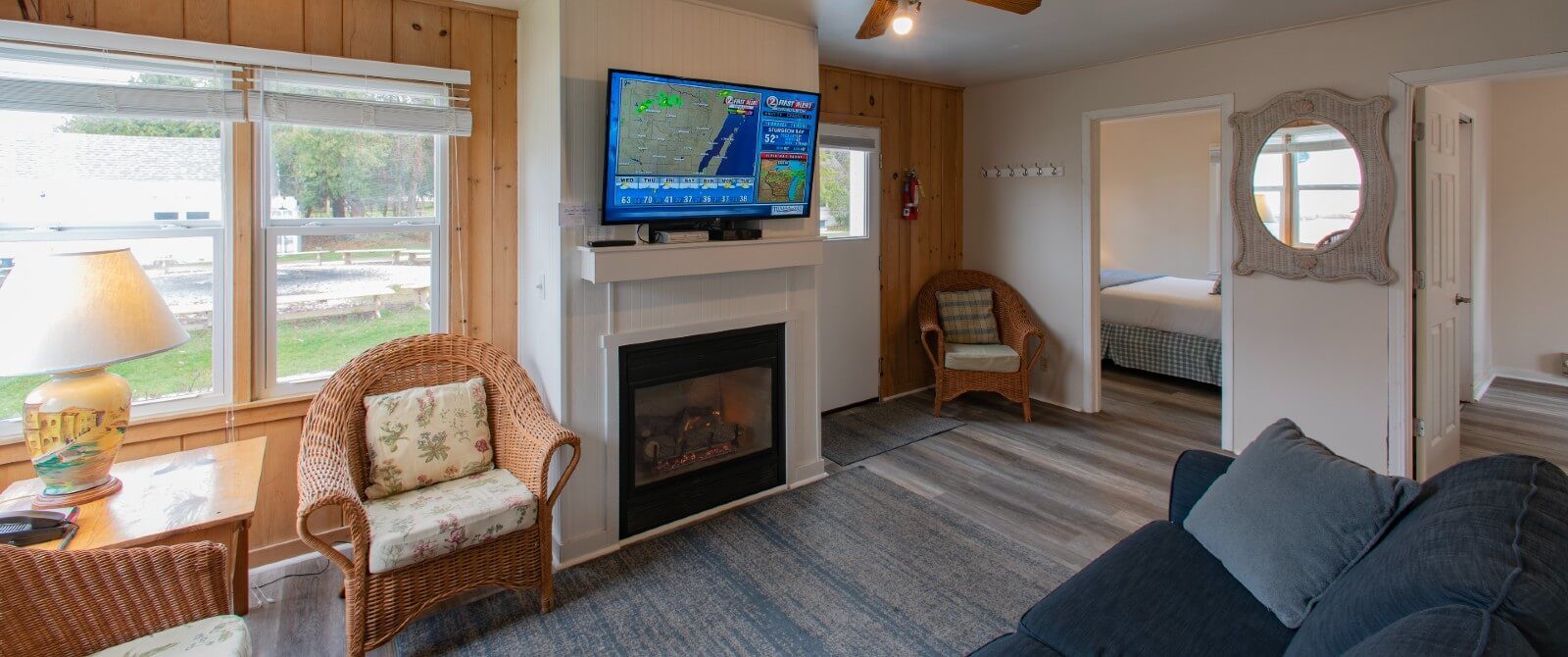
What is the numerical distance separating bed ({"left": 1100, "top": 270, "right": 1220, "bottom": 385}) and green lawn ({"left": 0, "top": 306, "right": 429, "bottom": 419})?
4.83 metres

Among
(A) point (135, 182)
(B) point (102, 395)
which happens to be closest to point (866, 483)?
(B) point (102, 395)

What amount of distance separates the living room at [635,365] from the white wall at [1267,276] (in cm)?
2

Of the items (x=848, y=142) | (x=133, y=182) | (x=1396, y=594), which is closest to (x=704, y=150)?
(x=848, y=142)

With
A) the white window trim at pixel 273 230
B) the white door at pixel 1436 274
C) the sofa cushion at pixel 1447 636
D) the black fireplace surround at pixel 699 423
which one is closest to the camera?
the sofa cushion at pixel 1447 636

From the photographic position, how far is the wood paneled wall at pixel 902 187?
4750 millimetres

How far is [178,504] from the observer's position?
2029 millimetres

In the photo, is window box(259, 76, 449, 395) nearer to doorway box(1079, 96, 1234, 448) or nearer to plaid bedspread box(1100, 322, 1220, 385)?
doorway box(1079, 96, 1234, 448)

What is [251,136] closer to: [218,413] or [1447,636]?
[218,413]

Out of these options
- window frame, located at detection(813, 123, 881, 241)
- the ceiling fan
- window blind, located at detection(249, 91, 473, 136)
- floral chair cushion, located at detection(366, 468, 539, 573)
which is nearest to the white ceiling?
window frame, located at detection(813, 123, 881, 241)

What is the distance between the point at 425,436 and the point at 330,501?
569 millimetres

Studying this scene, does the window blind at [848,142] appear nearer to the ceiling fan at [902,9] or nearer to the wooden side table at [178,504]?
the ceiling fan at [902,9]

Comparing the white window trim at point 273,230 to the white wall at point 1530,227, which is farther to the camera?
the white wall at point 1530,227

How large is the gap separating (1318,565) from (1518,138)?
18.9 ft

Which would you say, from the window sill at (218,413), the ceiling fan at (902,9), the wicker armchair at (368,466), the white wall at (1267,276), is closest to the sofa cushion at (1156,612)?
the wicker armchair at (368,466)
